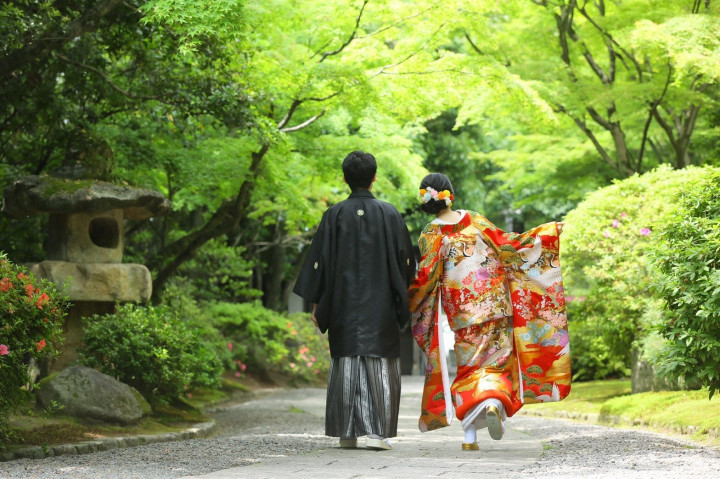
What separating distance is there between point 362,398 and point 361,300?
700 mm

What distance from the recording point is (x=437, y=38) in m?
11.4

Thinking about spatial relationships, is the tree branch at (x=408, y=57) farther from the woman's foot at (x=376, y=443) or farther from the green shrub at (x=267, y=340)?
the green shrub at (x=267, y=340)

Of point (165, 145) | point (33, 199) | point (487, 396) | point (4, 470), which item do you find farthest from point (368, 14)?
point (4, 470)

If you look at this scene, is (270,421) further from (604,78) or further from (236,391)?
(604,78)

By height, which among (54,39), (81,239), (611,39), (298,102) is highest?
(611,39)

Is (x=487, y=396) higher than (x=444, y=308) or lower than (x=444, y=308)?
lower

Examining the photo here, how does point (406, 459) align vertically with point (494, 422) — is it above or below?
below

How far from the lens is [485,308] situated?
6605mm

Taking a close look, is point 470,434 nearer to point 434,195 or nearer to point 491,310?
point 491,310

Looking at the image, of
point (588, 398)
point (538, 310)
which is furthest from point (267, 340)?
point (538, 310)

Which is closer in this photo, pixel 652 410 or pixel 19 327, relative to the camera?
pixel 19 327

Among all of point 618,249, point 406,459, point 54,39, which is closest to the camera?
point 406,459

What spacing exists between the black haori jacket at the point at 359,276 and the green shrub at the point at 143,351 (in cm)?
294

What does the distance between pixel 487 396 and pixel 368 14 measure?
20.3 feet
